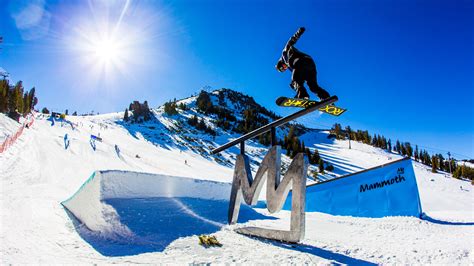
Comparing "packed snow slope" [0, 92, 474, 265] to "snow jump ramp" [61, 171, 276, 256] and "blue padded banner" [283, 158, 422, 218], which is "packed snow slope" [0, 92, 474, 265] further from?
"blue padded banner" [283, 158, 422, 218]

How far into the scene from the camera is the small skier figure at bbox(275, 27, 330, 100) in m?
6.10

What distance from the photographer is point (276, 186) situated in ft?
20.0

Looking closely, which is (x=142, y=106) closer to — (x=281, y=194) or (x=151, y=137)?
(x=151, y=137)

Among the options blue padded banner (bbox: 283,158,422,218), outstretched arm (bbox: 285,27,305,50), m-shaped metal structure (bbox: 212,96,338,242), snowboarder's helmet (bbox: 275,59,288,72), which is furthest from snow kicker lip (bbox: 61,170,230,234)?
blue padded banner (bbox: 283,158,422,218)

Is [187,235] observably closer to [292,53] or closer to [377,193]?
[292,53]

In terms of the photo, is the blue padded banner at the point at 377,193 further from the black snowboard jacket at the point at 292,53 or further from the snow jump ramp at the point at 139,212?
the black snowboard jacket at the point at 292,53

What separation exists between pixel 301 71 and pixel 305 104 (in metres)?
0.76

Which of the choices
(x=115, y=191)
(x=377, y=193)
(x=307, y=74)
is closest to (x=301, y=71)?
(x=307, y=74)

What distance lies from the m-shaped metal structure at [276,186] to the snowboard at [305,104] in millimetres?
133

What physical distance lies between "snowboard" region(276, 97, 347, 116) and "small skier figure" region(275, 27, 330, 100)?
0.76 feet

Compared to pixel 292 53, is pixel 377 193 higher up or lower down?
lower down

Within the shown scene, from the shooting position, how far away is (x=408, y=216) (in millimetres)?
9914

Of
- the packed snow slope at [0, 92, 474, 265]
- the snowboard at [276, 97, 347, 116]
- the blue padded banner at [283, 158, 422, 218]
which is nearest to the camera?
the packed snow slope at [0, 92, 474, 265]

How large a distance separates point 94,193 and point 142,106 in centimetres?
7610
